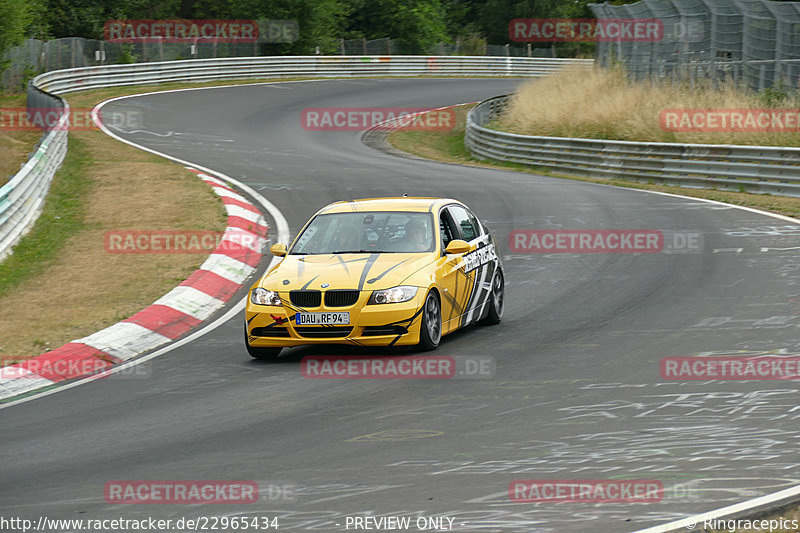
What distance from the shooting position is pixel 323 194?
74.4 ft

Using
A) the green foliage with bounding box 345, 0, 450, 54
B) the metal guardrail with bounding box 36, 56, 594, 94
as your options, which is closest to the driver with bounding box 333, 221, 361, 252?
the metal guardrail with bounding box 36, 56, 594, 94

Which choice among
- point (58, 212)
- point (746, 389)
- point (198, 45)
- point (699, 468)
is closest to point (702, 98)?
point (58, 212)

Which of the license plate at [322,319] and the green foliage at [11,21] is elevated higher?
the green foliage at [11,21]

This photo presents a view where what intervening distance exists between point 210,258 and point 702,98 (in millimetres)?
19692

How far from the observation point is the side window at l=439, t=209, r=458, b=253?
11.4 metres

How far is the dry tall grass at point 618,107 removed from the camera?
1120 inches

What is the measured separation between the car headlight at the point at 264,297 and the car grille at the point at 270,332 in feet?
0.76

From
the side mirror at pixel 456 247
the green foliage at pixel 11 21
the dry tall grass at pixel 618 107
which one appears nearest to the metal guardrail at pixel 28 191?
the side mirror at pixel 456 247

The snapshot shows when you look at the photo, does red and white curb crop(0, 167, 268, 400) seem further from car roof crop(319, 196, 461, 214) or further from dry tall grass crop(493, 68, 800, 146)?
dry tall grass crop(493, 68, 800, 146)

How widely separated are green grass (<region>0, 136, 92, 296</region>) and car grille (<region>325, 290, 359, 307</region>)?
565cm
